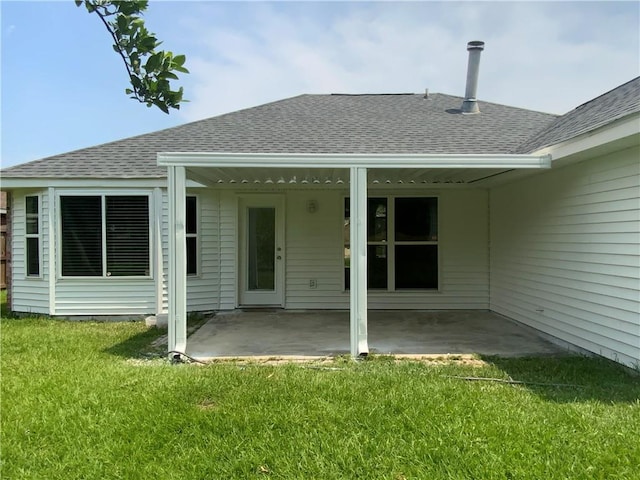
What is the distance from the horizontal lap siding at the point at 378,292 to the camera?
9.10m

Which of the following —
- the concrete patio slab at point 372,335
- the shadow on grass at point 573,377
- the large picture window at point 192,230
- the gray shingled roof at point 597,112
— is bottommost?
the concrete patio slab at point 372,335

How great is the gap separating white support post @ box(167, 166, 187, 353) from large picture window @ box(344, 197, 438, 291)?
4246mm

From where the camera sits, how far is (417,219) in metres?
9.13

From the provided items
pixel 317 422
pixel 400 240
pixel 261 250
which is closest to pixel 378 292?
pixel 400 240

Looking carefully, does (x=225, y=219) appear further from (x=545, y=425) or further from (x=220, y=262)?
(x=545, y=425)

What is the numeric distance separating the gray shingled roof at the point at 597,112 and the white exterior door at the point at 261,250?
4.68 m

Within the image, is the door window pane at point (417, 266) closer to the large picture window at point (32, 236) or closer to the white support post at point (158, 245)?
the white support post at point (158, 245)

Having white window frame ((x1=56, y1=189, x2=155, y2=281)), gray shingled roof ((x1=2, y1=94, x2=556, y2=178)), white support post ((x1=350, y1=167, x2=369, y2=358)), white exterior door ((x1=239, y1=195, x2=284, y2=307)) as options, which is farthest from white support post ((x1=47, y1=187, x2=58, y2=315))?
white support post ((x1=350, y1=167, x2=369, y2=358))

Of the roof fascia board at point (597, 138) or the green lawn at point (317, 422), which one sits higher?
the roof fascia board at point (597, 138)

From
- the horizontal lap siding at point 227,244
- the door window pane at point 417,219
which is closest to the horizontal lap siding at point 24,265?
the horizontal lap siding at point 227,244

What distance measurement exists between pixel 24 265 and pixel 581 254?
9.60m

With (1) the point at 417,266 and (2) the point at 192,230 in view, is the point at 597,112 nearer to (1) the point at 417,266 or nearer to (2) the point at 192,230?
(1) the point at 417,266

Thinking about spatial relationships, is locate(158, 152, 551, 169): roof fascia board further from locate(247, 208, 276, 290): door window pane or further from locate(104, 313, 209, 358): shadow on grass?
locate(247, 208, 276, 290): door window pane

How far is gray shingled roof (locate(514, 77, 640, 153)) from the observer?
5.14 meters
